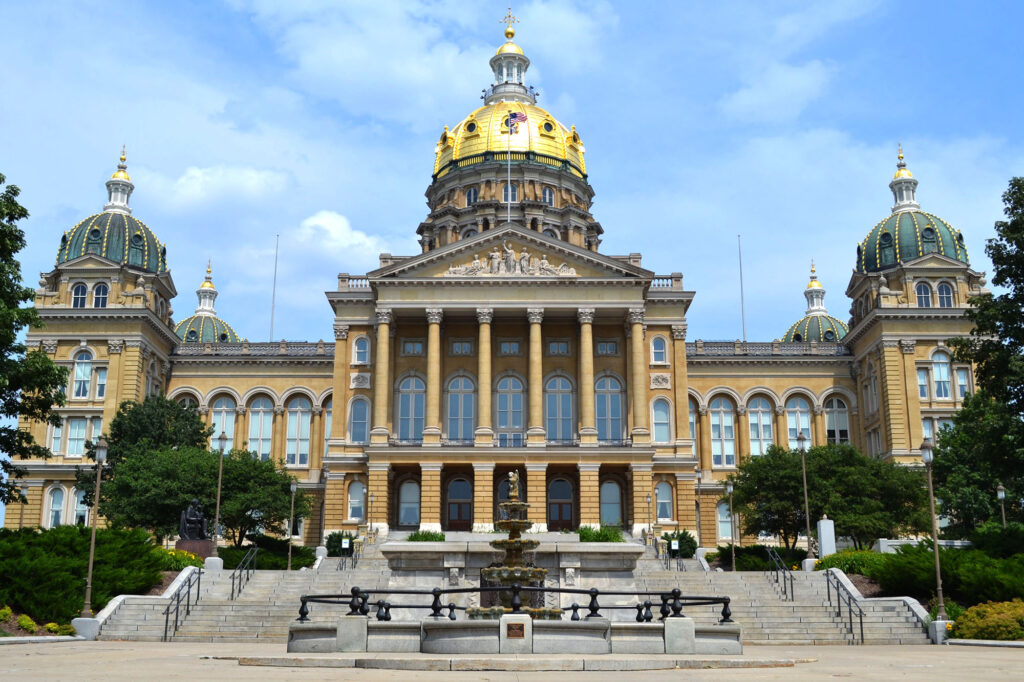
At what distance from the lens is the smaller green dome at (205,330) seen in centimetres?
9212

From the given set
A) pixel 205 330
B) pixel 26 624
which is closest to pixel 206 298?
pixel 205 330

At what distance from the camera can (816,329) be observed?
9644cm

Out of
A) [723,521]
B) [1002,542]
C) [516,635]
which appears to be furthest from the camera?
[723,521]

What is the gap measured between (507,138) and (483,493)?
34615 millimetres

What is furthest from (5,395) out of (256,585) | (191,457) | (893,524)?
(893,524)

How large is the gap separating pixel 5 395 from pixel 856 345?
53.9 meters

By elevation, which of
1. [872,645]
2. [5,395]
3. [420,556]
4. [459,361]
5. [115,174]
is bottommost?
[872,645]

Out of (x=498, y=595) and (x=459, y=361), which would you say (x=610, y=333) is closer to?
(x=459, y=361)

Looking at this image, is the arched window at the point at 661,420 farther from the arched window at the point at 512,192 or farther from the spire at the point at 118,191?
the spire at the point at 118,191

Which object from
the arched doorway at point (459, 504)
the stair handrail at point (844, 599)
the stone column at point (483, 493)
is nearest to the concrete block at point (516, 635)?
the stair handrail at point (844, 599)

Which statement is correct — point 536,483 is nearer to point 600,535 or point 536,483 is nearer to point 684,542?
point 600,535

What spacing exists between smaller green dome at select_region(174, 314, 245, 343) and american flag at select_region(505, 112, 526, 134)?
31.4m

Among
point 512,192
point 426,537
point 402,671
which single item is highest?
point 512,192

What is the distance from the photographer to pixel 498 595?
79.4 ft
